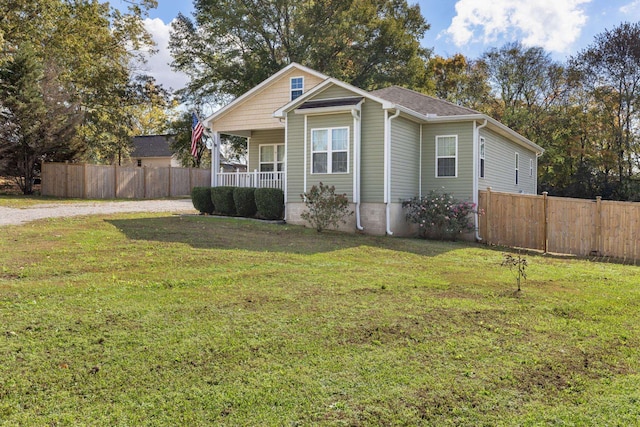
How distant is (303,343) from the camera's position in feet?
14.7

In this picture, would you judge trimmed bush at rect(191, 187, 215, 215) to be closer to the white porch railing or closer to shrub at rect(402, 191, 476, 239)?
the white porch railing

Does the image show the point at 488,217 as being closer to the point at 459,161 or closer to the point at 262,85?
the point at 459,161

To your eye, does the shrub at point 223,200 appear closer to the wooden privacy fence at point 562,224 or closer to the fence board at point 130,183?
the wooden privacy fence at point 562,224

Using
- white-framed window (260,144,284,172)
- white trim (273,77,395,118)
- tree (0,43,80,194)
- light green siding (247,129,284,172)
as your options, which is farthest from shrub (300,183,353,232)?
tree (0,43,80,194)

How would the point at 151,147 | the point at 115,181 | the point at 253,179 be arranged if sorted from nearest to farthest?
the point at 253,179 < the point at 115,181 < the point at 151,147

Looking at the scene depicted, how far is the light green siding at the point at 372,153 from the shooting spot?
1376 cm

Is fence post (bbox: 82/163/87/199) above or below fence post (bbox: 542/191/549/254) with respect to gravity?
above

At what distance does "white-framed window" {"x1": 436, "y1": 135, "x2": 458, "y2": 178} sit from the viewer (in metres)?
15.1

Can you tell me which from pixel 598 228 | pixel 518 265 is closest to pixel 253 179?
pixel 598 228

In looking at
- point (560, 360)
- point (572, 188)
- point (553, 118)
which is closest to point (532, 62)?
point (553, 118)

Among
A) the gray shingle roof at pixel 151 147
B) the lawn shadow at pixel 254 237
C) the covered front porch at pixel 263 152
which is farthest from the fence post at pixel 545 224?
the gray shingle roof at pixel 151 147

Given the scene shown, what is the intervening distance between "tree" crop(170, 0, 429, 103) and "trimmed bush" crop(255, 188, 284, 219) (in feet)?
51.3

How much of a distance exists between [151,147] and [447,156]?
3418cm

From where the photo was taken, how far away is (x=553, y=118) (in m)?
30.5
